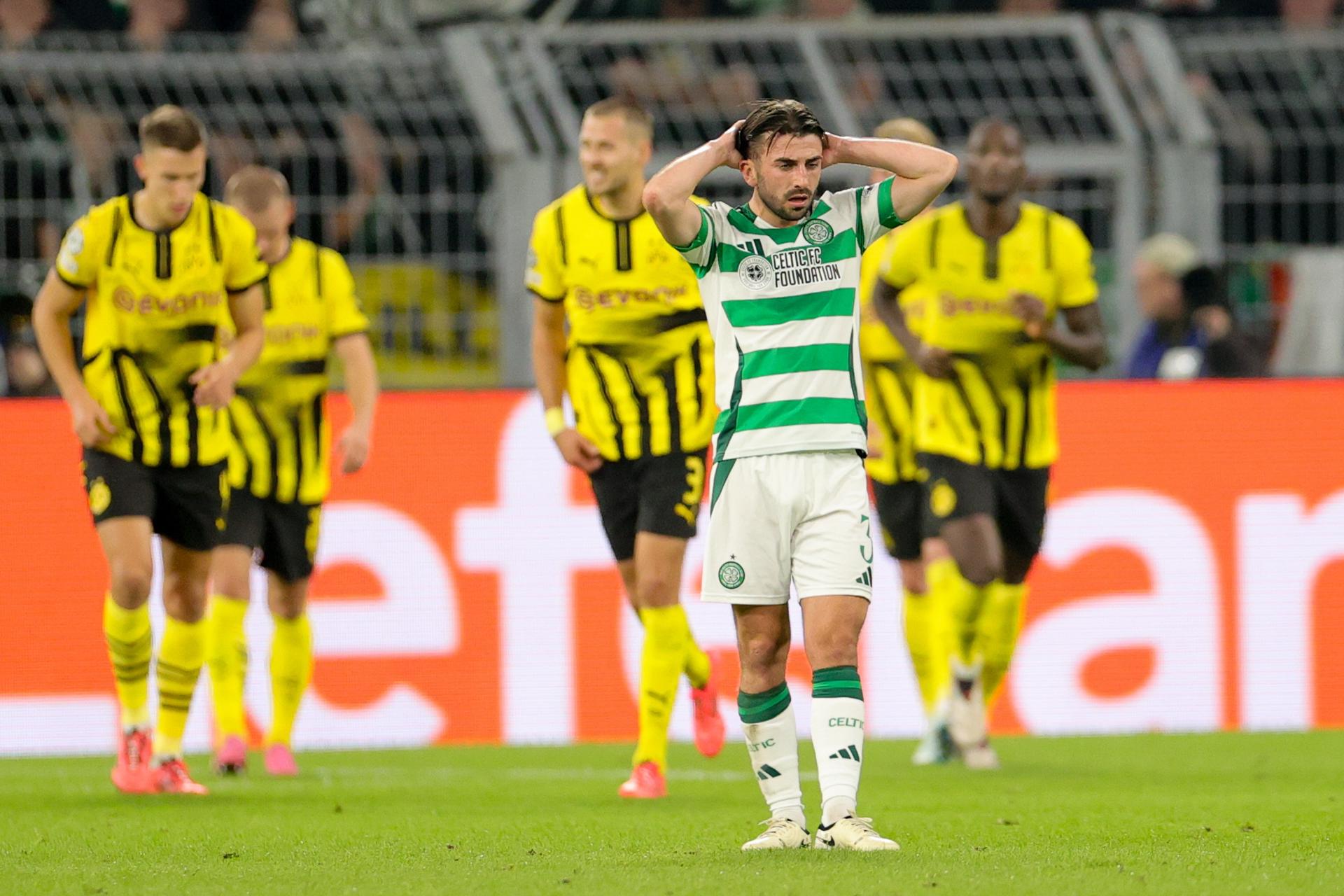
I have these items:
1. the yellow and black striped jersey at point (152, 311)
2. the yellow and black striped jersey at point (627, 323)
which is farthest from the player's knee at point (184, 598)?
the yellow and black striped jersey at point (627, 323)

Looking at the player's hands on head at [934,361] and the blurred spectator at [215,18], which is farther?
the blurred spectator at [215,18]

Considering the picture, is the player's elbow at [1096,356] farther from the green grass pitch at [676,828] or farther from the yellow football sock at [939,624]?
the green grass pitch at [676,828]

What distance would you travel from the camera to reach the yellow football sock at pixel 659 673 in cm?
752

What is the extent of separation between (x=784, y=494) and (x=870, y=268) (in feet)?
12.8

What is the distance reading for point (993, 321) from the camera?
8.81 metres

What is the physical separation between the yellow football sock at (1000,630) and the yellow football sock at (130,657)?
3.21m

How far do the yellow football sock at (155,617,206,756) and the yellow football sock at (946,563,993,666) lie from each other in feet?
9.45

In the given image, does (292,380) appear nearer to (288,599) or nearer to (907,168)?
(288,599)

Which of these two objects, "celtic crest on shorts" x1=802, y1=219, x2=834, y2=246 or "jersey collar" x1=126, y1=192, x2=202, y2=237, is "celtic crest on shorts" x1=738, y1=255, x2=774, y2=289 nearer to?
"celtic crest on shorts" x1=802, y1=219, x2=834, y2=246

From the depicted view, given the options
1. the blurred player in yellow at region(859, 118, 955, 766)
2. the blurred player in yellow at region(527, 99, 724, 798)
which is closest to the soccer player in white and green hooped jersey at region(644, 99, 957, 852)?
the blurred player in yellow at region(527, 99, 724, 798)

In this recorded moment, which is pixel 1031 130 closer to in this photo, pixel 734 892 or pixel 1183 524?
pixel 1183 524

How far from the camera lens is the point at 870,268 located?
9.40 meters

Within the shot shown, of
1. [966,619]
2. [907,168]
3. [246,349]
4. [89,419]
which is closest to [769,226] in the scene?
[907,168]

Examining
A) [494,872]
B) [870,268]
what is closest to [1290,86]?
[870,268]
